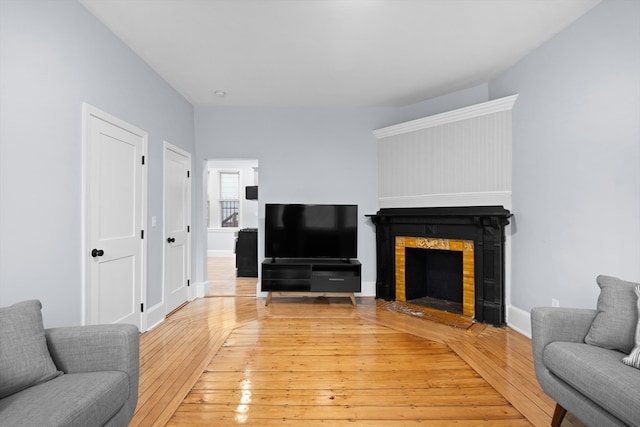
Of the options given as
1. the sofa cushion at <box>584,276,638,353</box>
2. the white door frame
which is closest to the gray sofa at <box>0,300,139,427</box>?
the white door frame

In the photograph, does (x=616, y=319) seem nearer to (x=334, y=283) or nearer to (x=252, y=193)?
(x=334, y=283)

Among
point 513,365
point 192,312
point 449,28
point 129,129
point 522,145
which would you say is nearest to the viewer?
point 513,365

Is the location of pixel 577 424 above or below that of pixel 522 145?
below

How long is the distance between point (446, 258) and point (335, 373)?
8.28 feet

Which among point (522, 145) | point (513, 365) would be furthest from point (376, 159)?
point (513, 365)

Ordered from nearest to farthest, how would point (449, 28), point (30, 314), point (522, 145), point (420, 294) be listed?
1. point (30, 314)
2. point (449, 28)
3. point (522, 145)
4. point (420, 294)

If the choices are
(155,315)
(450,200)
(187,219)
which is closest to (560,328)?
(450,200)

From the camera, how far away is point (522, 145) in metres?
3.28

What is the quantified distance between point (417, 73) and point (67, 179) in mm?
3563

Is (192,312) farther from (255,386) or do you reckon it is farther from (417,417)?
(417,417)

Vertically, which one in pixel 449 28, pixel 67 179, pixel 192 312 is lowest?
pixel 192 312

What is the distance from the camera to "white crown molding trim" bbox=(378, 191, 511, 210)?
3.52m

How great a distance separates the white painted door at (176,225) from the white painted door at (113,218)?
0.54 meters

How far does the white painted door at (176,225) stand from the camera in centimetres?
382
